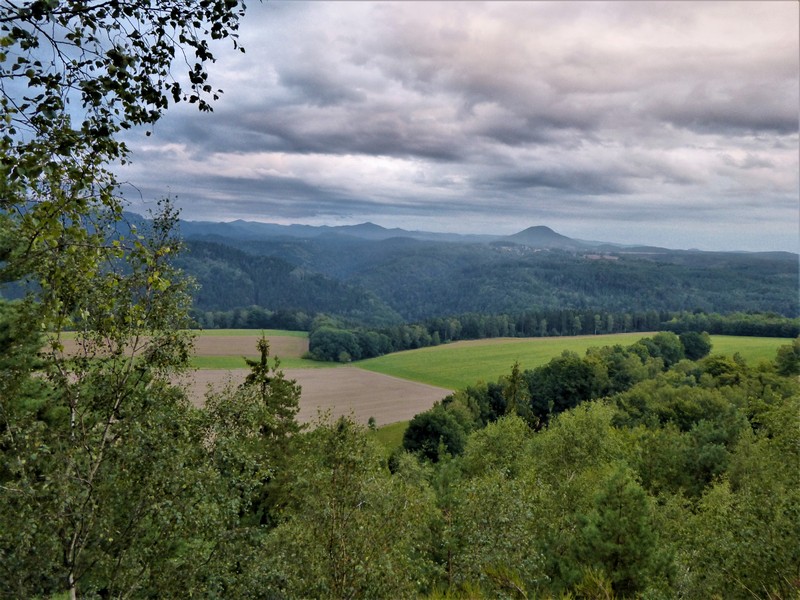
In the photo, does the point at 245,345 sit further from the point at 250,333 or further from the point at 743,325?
the point at 743,325

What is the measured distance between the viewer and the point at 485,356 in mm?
119688

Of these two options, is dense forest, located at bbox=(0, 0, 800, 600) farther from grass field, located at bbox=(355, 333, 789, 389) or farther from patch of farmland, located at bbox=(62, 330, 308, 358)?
patch of farmland, located at bbox=(62, 330, 308, 358)

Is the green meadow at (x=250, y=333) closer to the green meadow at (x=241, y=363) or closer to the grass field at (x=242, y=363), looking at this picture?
the grass field at (x=242, y=363)

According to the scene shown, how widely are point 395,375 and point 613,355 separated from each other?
138 feet

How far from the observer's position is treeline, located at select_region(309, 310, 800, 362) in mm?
125312

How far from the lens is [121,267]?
8.91 m

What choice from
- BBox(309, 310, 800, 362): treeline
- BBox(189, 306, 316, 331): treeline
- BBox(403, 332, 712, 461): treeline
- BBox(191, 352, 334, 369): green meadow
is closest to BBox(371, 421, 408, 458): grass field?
BBox(403, 332, 712, 461): treeline

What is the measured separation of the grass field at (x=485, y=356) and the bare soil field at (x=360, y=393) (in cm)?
648

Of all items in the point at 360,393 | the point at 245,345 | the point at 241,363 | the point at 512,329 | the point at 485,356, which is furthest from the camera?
the point at 512,329

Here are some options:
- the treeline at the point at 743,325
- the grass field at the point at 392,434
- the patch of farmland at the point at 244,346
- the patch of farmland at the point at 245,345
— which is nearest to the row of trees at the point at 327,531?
the grass field at the point at 392,434

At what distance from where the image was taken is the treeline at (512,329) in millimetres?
125312

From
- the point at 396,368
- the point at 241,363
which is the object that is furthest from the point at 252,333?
the point at 396,368

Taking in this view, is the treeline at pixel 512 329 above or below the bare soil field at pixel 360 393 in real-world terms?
above

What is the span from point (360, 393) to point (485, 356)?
138ft
